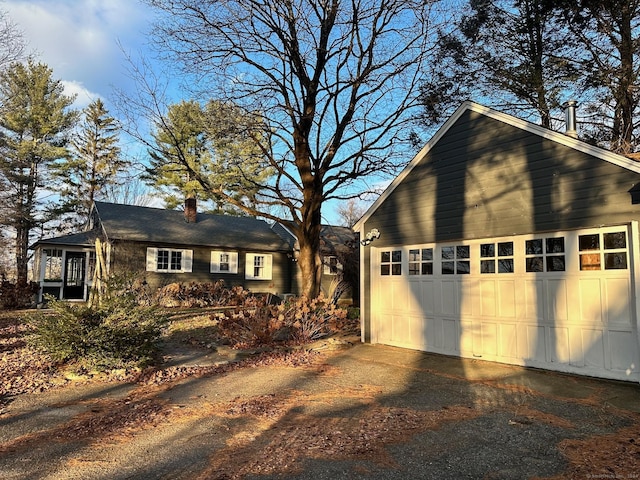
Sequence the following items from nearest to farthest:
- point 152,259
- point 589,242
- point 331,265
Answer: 1. point 589,242
2. point 152,259
3. point 331,265

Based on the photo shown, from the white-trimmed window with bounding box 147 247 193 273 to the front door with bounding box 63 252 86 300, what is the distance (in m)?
3.65

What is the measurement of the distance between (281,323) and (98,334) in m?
3.66

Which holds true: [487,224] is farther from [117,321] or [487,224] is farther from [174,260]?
[174,260]

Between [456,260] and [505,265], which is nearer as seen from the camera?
[505,265]

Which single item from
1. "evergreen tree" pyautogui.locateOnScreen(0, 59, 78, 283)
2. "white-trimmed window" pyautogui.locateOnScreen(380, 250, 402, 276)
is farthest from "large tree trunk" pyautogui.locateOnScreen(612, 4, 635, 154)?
"evergreen tree" pyautogui.locateOnScreen(0, 59, 78, 283)

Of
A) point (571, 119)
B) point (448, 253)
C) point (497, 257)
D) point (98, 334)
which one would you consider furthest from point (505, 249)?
point (98, 334)

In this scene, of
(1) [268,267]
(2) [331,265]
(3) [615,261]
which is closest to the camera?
(3) [615,261]

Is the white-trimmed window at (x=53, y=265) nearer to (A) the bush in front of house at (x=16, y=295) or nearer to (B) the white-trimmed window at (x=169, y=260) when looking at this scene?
(A) the bush in front of house at (x=16, y=295)

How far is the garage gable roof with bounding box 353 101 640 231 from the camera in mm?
6056

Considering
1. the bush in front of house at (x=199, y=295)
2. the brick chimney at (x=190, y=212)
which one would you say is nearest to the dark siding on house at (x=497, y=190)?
the bush in front of house at (x=199, y=295)

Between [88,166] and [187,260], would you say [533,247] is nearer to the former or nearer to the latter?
[187,260]

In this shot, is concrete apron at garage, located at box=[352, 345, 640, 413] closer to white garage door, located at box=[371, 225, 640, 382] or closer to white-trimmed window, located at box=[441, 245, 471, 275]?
white garage door, located at box=[371, 225, 640, 382]

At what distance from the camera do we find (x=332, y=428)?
14.4 ft

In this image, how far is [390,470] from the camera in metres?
3.41
